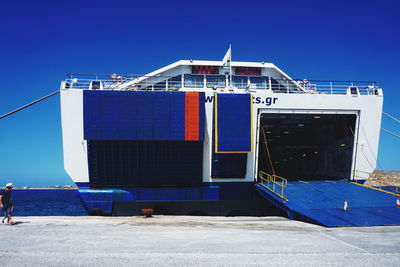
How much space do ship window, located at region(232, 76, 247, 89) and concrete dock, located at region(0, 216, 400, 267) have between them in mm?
17756

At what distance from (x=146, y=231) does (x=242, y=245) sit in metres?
3.85

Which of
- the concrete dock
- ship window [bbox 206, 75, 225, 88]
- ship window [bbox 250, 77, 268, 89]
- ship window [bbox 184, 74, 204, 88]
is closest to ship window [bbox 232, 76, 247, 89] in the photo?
ship window [bbox 250, 77, 268, 89]

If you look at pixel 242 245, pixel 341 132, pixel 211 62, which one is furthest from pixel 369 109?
pixel 242 245

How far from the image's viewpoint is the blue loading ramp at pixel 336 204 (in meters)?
12.6

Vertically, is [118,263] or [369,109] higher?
[369,109]

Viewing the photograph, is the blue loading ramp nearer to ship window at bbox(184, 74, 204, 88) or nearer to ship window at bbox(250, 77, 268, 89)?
ship window at bbox(250, 77, 268, 89)

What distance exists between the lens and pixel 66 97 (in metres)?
18.3

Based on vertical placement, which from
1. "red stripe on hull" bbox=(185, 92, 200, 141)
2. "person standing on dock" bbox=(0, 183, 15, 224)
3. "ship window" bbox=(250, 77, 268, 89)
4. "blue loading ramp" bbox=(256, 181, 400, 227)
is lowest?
"blue loading ramp" bbox=(256, 181, 400, 227)

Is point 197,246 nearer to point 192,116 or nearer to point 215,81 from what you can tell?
point 192,116

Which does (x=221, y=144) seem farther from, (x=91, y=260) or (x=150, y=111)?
(x=91, y=260)

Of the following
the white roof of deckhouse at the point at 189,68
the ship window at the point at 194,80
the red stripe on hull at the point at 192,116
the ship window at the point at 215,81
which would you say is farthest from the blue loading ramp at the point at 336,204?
the ship window at the point at 194,80

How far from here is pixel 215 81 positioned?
2697cm

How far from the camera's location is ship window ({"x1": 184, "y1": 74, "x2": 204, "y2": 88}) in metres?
27.0

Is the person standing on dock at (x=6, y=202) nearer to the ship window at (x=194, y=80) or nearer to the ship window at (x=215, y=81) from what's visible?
the ship window at (x=194, y=80)
